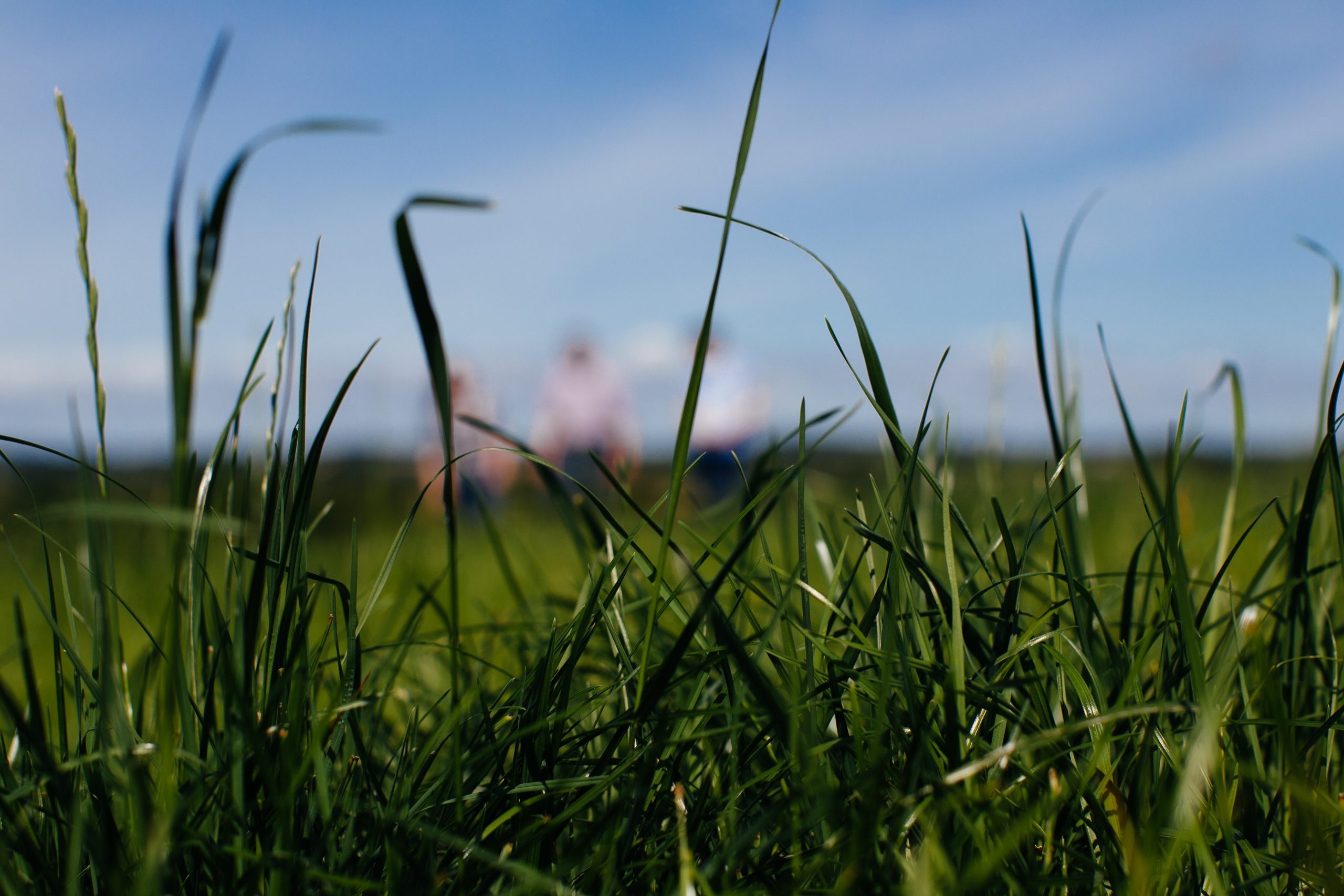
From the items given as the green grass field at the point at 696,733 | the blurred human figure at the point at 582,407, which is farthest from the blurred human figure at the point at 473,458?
the green grass field at the point at 696,733

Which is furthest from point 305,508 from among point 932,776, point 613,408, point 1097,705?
point 613,408

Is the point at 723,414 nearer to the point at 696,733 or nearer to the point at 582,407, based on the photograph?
the point at 582,407

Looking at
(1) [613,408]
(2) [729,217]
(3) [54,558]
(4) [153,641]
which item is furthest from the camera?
(1) [613,408]

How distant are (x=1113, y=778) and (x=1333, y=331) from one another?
553 millimetres

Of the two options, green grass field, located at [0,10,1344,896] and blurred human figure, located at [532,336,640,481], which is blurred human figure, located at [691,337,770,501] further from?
green grass field, located at [0,10,1344,896]

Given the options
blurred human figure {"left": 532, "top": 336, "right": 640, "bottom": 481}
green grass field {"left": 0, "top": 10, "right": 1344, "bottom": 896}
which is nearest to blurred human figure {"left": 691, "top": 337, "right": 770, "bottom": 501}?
blurred human figure {"left": 532, "top": 336, "right": 640, "bottom": 481}

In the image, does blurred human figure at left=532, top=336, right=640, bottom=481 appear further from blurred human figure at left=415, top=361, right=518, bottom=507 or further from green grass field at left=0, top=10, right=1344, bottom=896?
green grass field at left=0, top=10, right=1344, bottom=896

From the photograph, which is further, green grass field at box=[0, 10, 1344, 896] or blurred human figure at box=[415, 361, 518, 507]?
blurred human figure at box=[415, 361, 518, 507]

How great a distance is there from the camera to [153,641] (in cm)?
69

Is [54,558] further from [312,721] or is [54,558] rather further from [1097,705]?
[1097,705]

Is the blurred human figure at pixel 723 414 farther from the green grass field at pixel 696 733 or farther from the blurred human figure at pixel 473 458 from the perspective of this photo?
the green grass field at pixel 696 733

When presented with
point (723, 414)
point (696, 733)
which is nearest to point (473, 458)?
point (723, 414)

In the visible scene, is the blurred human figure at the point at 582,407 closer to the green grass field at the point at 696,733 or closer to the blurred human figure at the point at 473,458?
the blurred human figure at the point at 473,458

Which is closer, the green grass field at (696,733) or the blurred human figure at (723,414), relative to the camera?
the green grass field at (696,733)
